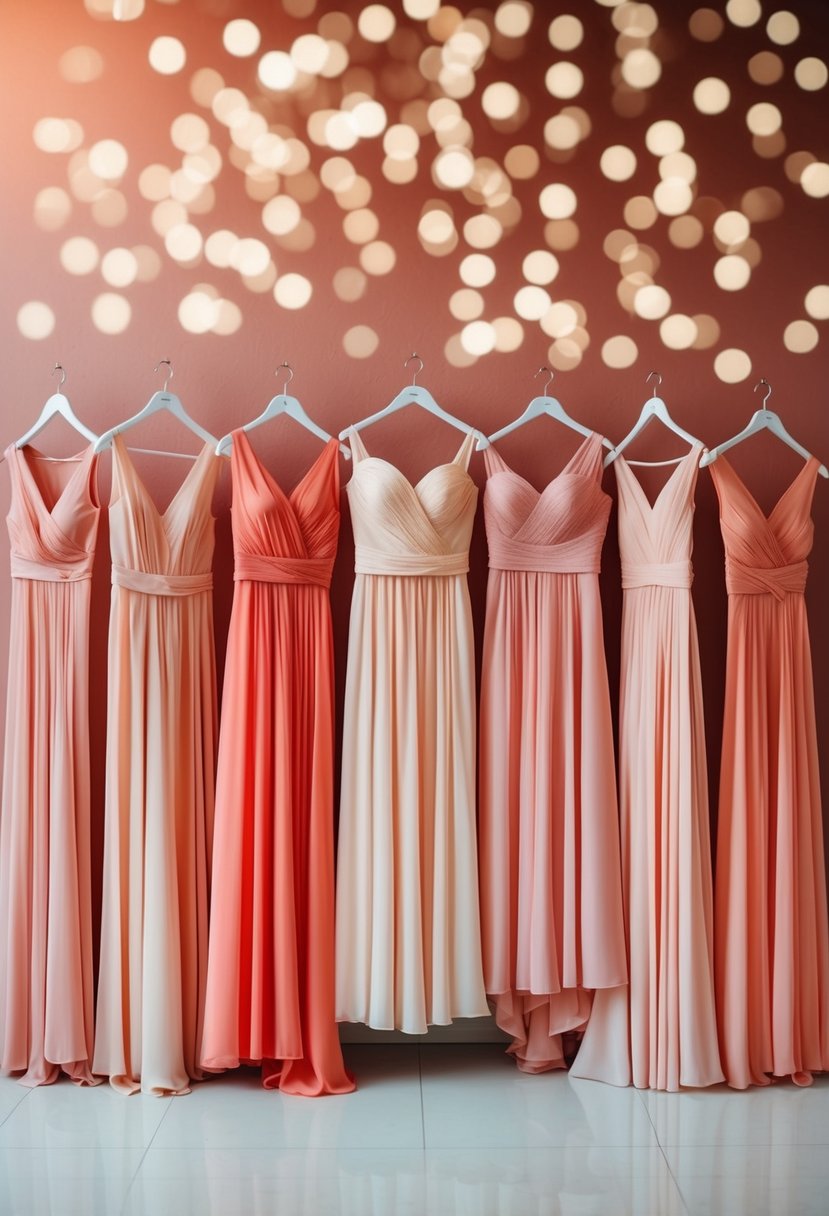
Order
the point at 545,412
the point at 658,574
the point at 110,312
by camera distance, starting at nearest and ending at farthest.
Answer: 1. the point at 658,574
2. the point at 545,412
3. the point at 110,312

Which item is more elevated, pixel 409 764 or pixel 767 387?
pixel 767 387

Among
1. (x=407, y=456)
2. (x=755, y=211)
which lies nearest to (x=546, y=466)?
(x=407, y=456)

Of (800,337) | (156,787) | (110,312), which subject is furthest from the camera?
(800,337)

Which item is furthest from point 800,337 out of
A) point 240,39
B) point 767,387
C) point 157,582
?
A: point 157,582

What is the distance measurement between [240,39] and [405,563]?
1.68 metres

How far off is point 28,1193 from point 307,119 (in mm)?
2924

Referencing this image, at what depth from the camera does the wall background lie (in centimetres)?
334

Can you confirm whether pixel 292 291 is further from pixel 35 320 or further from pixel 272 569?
pixel 272 569

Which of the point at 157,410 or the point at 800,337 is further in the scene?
the point at 800,337

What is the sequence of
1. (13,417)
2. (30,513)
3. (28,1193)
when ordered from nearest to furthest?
(28,1193) < (30,513) < (13,417)

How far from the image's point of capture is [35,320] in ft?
11.0

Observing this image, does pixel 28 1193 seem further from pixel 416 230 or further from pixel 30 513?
pixel 416 230

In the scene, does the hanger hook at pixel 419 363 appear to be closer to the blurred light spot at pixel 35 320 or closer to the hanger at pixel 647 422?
the hanger at pixel 647 422

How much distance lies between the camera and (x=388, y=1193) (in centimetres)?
240
